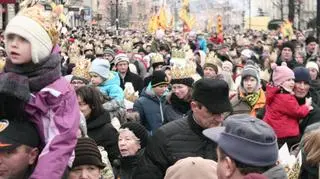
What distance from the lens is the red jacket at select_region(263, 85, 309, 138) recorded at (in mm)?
9469

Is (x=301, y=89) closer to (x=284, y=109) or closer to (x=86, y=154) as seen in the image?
(x=284, y=109)

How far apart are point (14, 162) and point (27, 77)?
425 mm

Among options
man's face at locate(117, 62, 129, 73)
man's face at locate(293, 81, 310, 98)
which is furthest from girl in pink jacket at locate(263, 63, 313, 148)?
man's face at locate(117, 62, 129, 73)

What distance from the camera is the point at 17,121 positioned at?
12.6 ft

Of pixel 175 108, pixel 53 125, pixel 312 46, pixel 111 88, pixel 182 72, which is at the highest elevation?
pixel 53 125

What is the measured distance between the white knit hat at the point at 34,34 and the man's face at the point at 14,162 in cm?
45

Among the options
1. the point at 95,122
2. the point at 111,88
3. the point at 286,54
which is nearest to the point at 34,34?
the point at 95,122

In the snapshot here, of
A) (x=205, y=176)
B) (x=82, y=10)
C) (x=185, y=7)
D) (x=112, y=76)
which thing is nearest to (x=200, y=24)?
(x=82, y=10)

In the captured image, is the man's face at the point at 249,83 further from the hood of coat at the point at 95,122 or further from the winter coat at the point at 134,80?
the winter coat at the point at 134,80

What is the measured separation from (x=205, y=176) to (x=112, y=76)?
19.6 feet

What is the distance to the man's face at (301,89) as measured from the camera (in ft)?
32.0

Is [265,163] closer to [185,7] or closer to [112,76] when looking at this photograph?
[112,76]

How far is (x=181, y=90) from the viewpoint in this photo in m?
8.34

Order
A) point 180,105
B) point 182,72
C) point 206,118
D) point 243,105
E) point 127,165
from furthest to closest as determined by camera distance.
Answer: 1. point 243,105
2. point 182,72
3. point 180,105
4. point 127,165
5. point 206,118
